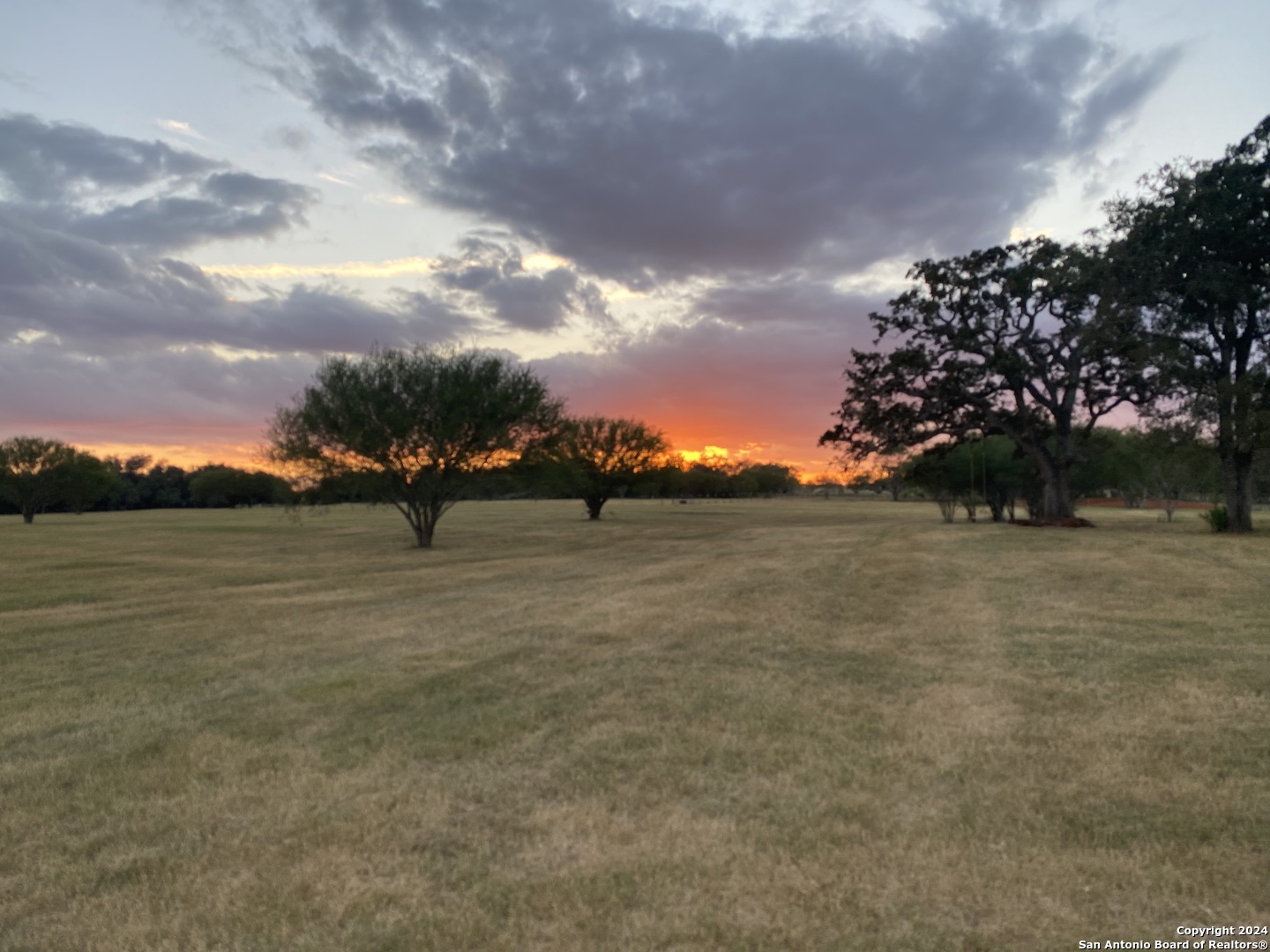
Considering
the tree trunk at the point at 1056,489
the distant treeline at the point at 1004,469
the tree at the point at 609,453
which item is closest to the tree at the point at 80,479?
the tree at the point at 609,453

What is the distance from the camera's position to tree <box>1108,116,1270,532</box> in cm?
2766

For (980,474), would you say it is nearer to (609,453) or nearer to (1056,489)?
(1056,489)

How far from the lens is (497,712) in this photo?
7.90 metres

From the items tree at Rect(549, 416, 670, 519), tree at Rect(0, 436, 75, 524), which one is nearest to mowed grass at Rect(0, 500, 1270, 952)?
tree at Rect(549, 416, 670, 519)

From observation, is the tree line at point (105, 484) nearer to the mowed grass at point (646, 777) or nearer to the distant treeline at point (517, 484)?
the distant treeline at point (517, 484)

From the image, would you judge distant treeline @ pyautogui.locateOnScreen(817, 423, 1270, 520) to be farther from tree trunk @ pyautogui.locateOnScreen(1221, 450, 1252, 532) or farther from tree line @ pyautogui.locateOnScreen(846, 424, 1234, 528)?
tree trunk @ pyautogui.locateOnScreen(1221, 450, 1252, 532)

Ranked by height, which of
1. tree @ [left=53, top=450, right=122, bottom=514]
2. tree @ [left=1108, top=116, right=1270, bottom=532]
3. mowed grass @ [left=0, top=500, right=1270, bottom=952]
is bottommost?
mowed grass @ [left=0, top=500, right=1270, bottom=952]

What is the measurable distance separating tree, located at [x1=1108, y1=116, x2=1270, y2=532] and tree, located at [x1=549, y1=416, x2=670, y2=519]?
35.5 m

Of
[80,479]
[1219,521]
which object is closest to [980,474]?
[1219,521]

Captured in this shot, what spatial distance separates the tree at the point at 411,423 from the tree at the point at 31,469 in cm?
5028

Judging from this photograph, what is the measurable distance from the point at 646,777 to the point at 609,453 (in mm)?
52996

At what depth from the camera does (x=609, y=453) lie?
5881 centimetres

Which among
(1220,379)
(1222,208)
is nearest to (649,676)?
(1220,379)

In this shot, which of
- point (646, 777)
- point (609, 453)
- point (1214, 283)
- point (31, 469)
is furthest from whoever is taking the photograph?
point (31, 469)
